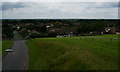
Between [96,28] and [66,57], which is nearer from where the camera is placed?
[66,57]

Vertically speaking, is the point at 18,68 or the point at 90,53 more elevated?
the point at 90,53

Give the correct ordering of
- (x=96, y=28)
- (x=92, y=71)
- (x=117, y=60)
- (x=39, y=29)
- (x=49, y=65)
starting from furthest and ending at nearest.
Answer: (x=39, y=29) → (x=96, y=28) → (x=49, y=65) → (x=117, y=60) → (x=92, y=71)

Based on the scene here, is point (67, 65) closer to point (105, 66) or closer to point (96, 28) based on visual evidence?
point (105, 66)

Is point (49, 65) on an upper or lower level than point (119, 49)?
lower

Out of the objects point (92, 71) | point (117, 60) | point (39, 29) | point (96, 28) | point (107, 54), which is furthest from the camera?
point (39, 29)

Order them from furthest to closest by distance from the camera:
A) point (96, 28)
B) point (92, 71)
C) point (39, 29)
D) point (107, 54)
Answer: point (39, 29) < point (96, 28) < point (107, 54) < point (92, 71)

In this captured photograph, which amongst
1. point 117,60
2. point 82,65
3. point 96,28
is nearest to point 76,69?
point 82,65

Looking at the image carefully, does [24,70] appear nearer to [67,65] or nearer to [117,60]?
[67,65]

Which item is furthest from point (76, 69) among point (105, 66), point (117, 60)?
point (117, 60)

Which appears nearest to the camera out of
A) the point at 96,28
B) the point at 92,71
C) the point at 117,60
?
the point at 92,71
